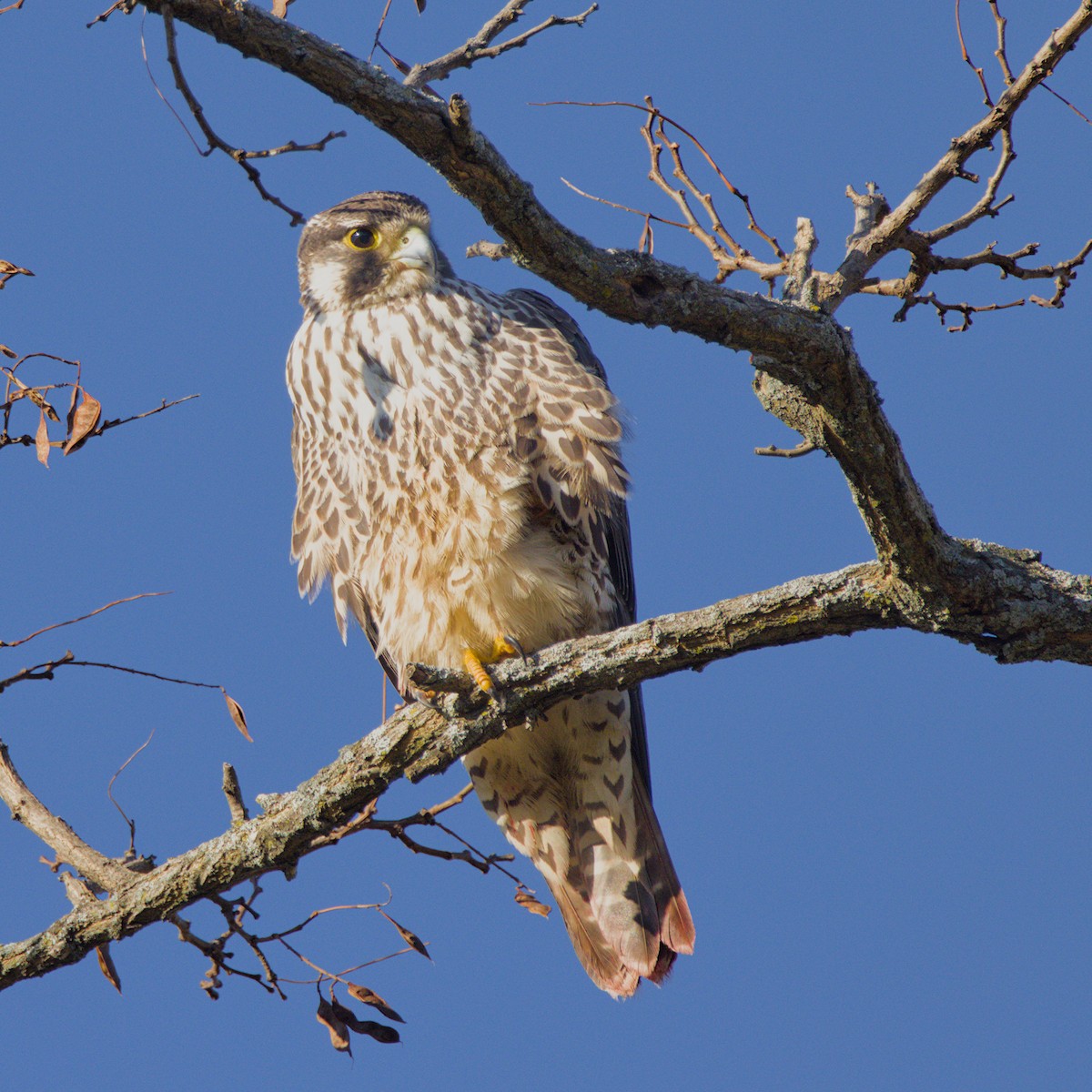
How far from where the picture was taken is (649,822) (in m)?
Answer: 3.99

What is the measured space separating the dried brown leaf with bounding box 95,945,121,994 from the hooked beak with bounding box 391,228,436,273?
2.14m

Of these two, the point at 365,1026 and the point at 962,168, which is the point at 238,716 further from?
the point at 962,168

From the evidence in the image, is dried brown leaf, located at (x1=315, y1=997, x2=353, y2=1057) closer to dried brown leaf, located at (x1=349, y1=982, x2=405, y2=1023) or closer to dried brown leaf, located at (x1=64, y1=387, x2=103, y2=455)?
dried brown leaf, located at (x1=349, y1=982, x2=405, y2=1023)

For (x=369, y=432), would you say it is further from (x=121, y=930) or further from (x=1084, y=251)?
(x=1084, y=251)

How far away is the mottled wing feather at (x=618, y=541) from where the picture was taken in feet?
12.2

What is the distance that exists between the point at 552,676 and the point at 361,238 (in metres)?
1.75

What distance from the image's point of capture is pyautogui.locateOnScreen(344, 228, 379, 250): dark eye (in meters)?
3.84

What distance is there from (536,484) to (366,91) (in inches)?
58.2

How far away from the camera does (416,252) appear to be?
3768mm

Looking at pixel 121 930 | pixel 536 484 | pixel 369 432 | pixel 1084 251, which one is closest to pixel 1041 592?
pixel 1084 251

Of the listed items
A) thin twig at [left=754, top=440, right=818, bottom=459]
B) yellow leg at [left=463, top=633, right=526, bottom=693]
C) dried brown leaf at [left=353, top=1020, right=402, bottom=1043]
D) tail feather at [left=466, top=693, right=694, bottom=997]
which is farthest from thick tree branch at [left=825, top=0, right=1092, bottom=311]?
dried brown leaf at [left=353, top=1020, right=402, bottom=1043]

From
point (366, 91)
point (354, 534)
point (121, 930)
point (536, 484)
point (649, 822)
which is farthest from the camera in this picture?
point (649, 822)

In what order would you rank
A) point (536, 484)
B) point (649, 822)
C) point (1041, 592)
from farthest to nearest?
point (649, 822)
point (536, 484)
point (1041, 592)

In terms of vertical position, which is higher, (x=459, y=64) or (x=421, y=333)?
(x=459, y=64)
